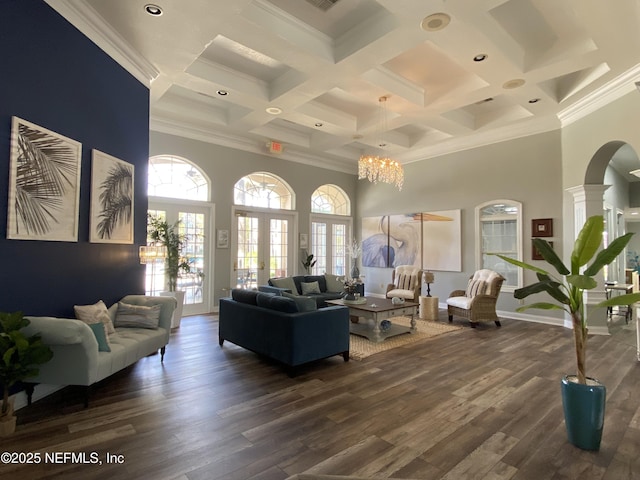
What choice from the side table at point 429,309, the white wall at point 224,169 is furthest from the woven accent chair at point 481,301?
the white wall at point 224,169

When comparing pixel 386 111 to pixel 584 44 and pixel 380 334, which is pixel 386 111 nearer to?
pixel 584 44

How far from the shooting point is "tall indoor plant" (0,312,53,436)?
2.48m

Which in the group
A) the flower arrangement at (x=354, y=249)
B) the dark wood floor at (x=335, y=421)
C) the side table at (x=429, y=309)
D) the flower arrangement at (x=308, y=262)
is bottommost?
the dark wood floor at (x=335, y=421)

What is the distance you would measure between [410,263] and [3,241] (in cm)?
758

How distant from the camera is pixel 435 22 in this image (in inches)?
142

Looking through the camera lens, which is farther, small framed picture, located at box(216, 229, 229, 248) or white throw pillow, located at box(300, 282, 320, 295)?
small framed picture, located at box(216, 229, 229, 248)

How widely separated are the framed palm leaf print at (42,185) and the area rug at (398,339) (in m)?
3.59

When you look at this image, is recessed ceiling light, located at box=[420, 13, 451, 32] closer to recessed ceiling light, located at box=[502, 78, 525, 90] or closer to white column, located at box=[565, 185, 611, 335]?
recessed ceiling light, located at box=[502, 78, 525, 90]

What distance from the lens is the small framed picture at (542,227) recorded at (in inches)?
254

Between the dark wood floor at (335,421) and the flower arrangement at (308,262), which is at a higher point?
the flower arrangement at (308,262)

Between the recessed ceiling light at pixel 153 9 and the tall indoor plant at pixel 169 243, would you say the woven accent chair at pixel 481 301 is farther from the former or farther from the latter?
the recessed ceiling light at pixel 153 9

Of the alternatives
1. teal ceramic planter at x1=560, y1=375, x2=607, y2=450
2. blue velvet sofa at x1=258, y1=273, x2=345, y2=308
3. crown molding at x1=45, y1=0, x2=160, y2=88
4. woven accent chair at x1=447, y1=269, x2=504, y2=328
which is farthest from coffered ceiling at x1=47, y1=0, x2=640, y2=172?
teal ceramic planter at x1=560, y1=375, x2=607, y2=450

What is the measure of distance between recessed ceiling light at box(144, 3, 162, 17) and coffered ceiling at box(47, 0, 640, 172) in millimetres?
46

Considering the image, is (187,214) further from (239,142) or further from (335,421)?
(335,421)
